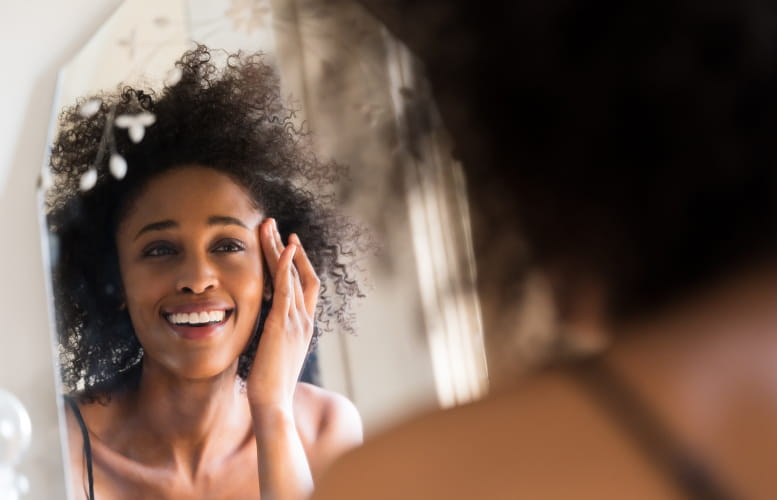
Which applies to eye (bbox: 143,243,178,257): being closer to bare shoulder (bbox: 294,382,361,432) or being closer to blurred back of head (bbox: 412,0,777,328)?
bare shoulder (bbox: 294,382,361,432)

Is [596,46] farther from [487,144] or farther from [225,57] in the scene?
[225,57]

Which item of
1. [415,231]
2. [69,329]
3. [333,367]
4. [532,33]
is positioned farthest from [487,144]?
[69,329]

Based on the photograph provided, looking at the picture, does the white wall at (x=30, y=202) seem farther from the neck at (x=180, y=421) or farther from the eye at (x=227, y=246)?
the eye at (x=227, y=246)

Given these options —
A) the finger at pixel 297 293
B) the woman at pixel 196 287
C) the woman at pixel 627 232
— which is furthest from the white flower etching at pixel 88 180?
the woman at pixel 627 232

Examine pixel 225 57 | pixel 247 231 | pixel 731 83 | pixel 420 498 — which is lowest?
pixel 420 498

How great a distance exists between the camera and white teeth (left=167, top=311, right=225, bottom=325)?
773mm

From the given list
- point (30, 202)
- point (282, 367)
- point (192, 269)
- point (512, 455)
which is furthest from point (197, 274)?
point (512, 455)

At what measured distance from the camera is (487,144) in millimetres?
320

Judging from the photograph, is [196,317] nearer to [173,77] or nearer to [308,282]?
[308,282]

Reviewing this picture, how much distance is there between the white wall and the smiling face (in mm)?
124

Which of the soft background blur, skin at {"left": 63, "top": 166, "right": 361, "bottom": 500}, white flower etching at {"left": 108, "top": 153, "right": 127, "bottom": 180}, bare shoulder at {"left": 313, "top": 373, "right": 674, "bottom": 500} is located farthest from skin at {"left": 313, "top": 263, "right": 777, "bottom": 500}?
white flower etching at {"left": 108, "top": 153, "right": 127, "bottom": 180}

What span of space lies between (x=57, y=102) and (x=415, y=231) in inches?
16.7

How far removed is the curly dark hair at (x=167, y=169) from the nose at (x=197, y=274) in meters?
0.06

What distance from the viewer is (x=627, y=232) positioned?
12.3 inches
